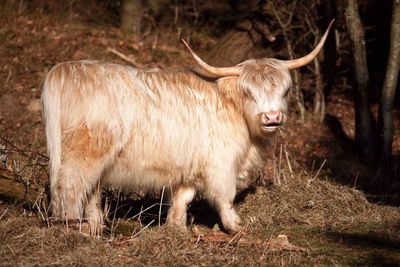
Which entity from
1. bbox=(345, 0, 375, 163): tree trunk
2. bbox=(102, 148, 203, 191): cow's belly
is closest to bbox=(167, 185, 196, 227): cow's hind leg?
bbox=(102, 148, 203, 191): cow's belly

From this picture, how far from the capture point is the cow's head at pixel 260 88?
6086 mm

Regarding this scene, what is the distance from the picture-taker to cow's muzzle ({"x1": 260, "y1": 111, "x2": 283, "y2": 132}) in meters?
5.99

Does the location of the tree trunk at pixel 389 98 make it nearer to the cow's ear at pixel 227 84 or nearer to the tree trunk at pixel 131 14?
the cow's ear at pixel 227 84

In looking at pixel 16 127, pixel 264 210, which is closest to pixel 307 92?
pixel 16 127

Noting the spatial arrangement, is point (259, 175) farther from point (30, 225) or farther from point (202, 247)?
point (30, 225)

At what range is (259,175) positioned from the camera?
788 centimetres

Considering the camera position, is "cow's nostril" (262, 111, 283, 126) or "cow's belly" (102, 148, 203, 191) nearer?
"cow's belly" (102, 148, 203, 191)

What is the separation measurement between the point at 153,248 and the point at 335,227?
2.08 meters

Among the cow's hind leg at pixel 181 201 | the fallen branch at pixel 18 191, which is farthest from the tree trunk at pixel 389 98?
the fallen branch at pixel 18 191

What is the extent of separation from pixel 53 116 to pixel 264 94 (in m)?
1.93

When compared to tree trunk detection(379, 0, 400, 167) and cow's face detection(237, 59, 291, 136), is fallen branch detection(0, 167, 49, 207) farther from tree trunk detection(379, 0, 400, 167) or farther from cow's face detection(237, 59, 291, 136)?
tree trunk detection(379, 0, 400, 167)

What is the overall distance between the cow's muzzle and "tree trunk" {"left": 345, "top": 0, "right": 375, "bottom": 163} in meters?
4.98

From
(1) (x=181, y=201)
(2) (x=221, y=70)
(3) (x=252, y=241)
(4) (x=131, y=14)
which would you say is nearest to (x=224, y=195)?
(1) (x=181, y=201)

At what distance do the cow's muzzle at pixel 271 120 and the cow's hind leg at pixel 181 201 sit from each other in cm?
92
